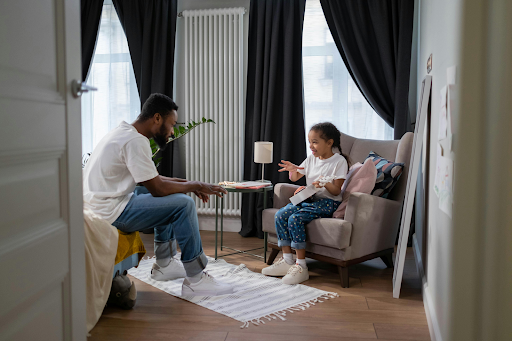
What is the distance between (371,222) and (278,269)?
0.65 m

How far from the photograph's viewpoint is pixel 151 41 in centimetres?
414

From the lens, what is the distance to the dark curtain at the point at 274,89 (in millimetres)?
3842

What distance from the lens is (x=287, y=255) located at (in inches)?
110

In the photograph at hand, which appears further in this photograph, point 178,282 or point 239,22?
point 239,22

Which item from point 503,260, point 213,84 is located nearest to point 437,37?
point 503,260

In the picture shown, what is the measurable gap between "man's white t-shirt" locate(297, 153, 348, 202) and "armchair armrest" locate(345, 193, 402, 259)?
23cm

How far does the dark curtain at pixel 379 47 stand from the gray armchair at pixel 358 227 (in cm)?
68

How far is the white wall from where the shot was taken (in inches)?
62.7

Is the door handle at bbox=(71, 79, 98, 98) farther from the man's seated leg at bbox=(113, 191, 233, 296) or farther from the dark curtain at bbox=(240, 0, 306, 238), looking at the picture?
the dark curtain at bbox=(240, 0, 306, 238)

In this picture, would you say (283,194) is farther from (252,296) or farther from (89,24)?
(89,24)

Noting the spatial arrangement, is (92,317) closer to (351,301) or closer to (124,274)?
(124,274)

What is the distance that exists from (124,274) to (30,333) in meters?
1.51

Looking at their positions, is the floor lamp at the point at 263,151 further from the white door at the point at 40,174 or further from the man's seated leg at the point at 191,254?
the white door at the point at 40,174

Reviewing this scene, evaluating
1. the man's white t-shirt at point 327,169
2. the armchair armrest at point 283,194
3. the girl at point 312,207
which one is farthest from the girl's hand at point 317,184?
the armchair armrest at point 283,194
